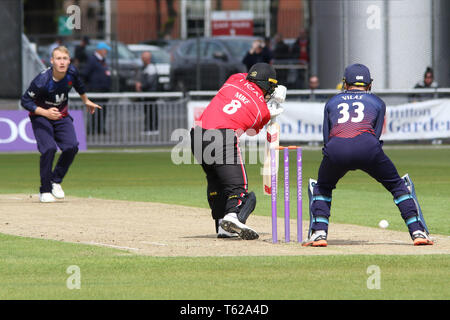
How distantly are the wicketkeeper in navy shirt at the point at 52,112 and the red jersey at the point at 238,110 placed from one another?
4.50 m

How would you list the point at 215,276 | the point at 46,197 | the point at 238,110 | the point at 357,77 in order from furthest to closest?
the point at 46,197 < the point at 238,110 < the point at 357,77 < the point at 215,276

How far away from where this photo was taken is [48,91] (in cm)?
1550

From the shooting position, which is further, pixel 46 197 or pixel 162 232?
pixel 46 197

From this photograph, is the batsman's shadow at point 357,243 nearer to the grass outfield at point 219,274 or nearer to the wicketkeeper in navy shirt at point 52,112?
the grass outfield at point 219,274

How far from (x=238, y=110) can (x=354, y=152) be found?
4.60 feet

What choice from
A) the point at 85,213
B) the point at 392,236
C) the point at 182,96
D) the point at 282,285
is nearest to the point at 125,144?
the point at 182,96

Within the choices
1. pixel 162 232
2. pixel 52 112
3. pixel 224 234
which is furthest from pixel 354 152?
pixel 52 112

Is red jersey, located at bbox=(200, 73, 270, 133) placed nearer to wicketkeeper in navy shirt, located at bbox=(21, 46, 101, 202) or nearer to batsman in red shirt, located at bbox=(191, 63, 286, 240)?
batsman in red shirt, located at bbox=(191, 63, 286, 240)

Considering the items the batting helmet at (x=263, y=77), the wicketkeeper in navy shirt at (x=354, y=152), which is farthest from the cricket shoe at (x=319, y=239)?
the batting helmet at (x=263, y=77)

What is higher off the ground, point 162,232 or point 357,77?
point 357,77

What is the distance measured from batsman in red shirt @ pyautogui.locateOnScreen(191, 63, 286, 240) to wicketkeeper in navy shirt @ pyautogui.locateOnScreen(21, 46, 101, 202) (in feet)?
14.7

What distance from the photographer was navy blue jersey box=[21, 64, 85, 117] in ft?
50.9

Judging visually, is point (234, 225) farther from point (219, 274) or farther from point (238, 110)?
point (219, 274)

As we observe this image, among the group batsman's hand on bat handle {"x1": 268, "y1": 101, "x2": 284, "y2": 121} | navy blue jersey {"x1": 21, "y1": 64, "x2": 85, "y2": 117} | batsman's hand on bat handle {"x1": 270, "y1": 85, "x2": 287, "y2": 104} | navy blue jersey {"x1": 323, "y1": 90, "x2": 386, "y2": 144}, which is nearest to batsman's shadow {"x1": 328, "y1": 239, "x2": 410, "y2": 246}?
navy blue jersey {"x1": 323, "y1": 90, "x2": 386, "y2": 144}
